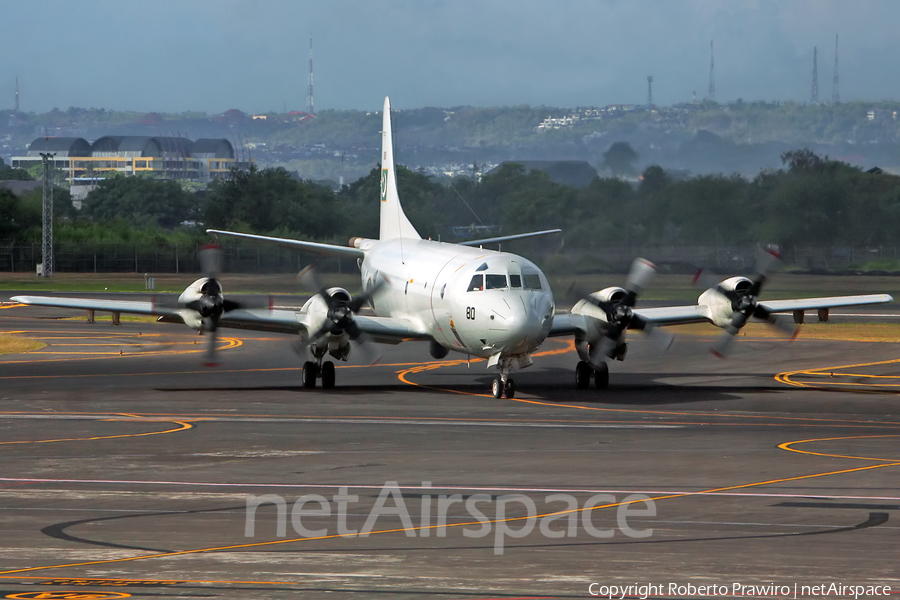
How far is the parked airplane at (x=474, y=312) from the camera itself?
26.7m

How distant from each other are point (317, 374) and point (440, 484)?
14366mm

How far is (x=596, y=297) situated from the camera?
98.0 ft

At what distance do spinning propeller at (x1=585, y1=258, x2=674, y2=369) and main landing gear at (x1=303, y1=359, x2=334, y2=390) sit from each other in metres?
6.84

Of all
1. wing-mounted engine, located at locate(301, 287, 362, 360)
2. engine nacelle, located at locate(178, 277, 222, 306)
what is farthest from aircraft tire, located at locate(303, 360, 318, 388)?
engine nacelle, located at locate(178, 277, 222, 306)

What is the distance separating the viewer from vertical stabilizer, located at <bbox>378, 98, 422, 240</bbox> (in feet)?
125

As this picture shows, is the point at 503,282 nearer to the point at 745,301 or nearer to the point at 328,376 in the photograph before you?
the point at 328,376

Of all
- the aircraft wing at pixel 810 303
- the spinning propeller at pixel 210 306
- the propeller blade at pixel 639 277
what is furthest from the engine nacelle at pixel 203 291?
the aircraft wing at pixel 810 303

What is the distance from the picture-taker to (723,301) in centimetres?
3034

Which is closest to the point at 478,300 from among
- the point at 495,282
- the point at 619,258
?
the point at 495,282

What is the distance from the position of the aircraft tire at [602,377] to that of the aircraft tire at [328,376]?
697 cm

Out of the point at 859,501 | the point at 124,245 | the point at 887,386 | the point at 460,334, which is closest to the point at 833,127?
the point at 124,245

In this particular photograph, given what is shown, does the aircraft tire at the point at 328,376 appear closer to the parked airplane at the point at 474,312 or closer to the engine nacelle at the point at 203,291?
the parked airplane at the point at 474,312

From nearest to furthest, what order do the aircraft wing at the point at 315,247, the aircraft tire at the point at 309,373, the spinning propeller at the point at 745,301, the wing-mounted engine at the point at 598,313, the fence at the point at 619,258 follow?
the wing-mounted engine at the point at 598,313 → the spinning propeller at the point at 745,301 → the aircraft tire at the point at 309,373 → the aircraft wing at the point at 315,247 → the fence at the point at 619,258

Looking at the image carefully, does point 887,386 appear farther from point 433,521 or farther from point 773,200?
point 773,200
